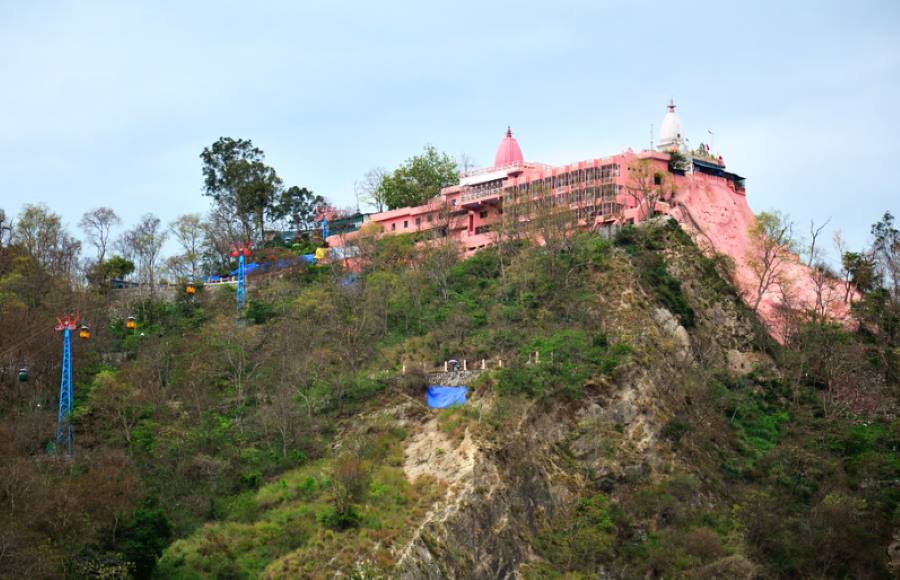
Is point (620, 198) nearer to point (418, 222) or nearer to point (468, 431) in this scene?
point (418, 222)

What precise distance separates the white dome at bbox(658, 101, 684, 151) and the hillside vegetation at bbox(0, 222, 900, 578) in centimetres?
575

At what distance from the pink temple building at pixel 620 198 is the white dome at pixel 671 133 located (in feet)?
0.14

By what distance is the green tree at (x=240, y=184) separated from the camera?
7075 cm

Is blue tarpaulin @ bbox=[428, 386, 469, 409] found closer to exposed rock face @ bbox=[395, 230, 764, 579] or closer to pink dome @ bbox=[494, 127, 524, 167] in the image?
exposed rock face @ bbox=[395, 230, 764, 579]

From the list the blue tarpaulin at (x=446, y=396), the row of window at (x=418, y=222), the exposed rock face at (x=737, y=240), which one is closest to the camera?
the blue tarpaulin at (x=446, y=396)

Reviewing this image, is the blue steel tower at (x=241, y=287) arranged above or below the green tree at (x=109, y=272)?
below

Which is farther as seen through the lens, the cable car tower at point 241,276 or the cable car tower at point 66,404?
the cable car tower at point 241,276

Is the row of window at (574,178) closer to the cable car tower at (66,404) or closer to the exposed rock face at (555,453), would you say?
the exposed rock face at (555,453)

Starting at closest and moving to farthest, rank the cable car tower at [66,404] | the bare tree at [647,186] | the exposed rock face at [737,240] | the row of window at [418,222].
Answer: the cable car tower at [66,404]
the exposed rock face at [737,240]
the bare tree at [647,186]
the row of window at [418,222]

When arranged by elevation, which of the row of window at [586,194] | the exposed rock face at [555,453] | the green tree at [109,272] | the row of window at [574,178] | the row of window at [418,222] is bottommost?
the exposed rock face at [555,453]

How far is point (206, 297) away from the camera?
63781mm

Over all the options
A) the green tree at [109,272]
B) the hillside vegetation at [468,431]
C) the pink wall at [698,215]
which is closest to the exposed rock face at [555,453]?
the hillside vegetation at [468,431]

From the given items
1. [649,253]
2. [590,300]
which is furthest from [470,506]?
[649,253]

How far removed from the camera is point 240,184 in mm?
71062
